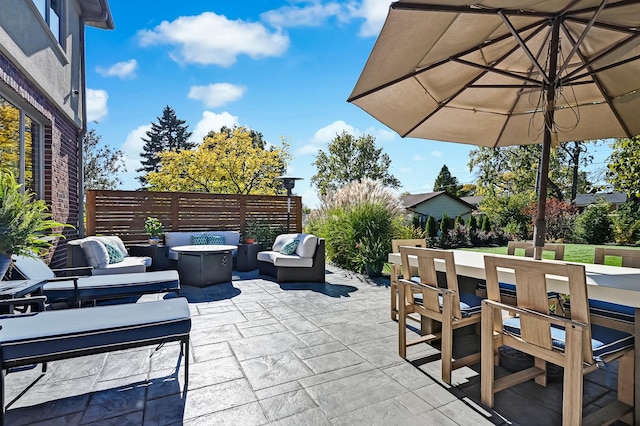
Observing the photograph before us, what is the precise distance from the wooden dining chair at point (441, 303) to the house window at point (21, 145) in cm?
433

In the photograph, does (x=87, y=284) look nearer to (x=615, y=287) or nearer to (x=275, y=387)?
(x=275, y=387)

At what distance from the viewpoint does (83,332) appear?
2.01 meters

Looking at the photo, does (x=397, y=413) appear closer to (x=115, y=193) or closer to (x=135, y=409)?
(x=135, y=409)

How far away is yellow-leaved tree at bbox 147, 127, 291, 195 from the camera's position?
46.0ft

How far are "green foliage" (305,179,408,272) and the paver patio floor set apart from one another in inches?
121

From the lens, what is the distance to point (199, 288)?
5.37 meters

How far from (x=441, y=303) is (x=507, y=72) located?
202 centimetres

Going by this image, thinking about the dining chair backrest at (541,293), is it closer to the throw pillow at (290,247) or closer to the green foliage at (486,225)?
the throw pillow at (290,247)

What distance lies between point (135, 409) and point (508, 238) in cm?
1515

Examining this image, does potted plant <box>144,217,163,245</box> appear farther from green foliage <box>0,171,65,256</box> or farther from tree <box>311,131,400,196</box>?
tree <box>311,131,400,196</box>

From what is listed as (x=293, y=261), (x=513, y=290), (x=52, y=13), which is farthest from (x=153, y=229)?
(x=513, y=290)

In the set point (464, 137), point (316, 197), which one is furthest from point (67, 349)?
point (316, 197)

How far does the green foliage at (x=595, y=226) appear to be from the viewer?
13.0 m

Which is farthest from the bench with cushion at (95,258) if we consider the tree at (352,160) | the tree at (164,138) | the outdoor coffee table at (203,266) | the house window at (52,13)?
the tree at (164,138)
